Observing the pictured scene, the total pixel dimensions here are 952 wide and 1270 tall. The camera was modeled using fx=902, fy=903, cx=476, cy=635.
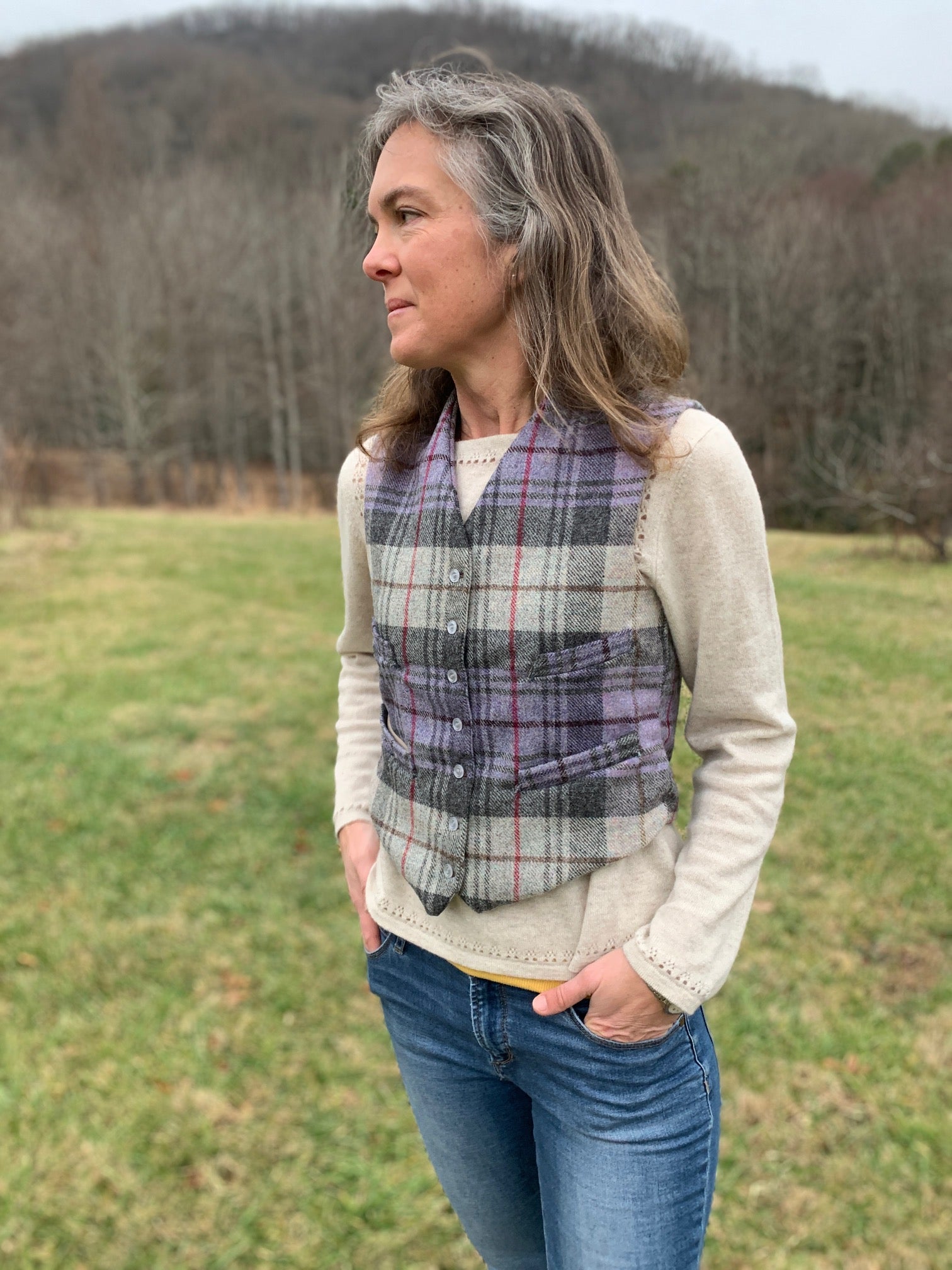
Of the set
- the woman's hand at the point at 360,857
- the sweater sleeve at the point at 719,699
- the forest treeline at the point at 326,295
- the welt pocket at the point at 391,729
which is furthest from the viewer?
the forest treeline at the point at 326,295

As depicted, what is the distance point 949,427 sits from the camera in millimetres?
13352

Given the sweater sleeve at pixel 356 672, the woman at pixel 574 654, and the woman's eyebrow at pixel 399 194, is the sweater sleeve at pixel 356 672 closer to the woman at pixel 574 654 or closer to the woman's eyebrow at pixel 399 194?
the woman at pixel 574 654

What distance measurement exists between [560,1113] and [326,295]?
53.3 feet

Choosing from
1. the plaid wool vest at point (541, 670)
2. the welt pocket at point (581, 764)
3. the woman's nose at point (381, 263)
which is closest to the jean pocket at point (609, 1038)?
the plaid wool vest at point (541, 670)

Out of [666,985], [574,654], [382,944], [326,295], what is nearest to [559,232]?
[574,654]

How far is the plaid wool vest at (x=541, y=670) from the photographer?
1.07 meters

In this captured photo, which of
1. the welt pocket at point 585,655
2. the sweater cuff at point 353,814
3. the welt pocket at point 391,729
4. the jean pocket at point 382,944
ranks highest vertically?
the welt pocket at point 585,655

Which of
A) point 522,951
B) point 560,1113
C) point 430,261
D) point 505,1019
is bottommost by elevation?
point 560,1113

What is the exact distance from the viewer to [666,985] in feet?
3.43

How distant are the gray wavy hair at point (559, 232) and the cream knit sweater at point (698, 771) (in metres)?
0.09

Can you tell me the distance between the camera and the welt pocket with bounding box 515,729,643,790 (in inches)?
42.6

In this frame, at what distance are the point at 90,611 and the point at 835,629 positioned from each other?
22.1ft

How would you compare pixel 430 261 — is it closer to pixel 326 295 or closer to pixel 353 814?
pixel 353 814

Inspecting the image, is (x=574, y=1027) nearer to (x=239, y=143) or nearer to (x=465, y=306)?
(x=465, y=306)
